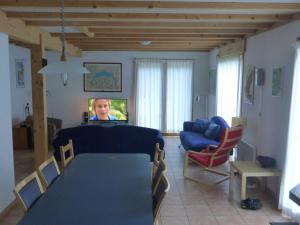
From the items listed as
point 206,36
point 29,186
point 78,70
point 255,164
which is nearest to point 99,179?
point 29,186

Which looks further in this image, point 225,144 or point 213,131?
point 213,131

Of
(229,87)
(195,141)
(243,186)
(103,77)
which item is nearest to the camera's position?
(243,186)

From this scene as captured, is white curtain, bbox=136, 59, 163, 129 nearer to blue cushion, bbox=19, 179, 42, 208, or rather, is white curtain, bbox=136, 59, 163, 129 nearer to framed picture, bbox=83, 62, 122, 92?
framed picture, bbox=83, 62, 122, 92

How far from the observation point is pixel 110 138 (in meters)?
4.88

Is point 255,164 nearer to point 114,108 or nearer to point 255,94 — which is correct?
point 255,94

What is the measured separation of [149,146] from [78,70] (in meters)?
2.67

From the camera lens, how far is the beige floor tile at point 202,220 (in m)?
3.33

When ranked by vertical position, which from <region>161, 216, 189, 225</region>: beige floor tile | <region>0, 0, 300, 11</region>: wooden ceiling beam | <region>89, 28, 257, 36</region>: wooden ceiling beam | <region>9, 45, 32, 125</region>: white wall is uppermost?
<region>89, 28, 257, 36</region>: wooden ceiling beam

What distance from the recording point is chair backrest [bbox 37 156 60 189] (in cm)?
258

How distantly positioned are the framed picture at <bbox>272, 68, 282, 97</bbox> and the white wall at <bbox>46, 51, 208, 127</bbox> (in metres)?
4.13

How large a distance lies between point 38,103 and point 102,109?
329 cm

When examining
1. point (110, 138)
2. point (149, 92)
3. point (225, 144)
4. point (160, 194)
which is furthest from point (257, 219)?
point (149, 92)

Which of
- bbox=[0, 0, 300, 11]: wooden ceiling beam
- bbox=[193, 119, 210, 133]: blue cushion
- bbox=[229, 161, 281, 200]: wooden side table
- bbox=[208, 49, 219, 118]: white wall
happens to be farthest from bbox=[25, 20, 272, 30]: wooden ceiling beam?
bbox=[208, 49, 219, 118]: white wall

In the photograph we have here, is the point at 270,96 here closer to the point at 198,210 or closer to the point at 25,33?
the point at 198,210
